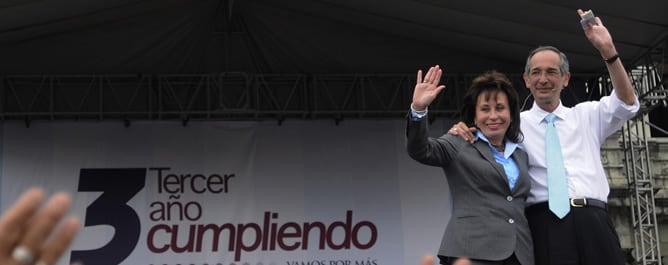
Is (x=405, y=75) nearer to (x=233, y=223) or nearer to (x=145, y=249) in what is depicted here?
(x=233, y=223)

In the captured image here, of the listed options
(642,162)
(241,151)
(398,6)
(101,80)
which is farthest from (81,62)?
(642,162)

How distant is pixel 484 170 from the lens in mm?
2475

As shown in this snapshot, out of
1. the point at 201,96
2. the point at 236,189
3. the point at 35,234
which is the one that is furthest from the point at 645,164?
the point at 35,234

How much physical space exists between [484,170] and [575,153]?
0.29 m

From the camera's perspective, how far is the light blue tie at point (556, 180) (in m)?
2.44

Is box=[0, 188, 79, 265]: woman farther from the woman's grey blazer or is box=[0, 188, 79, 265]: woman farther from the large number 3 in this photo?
the large number 3

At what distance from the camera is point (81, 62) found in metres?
8.20

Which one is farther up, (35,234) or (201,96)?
(201,96)

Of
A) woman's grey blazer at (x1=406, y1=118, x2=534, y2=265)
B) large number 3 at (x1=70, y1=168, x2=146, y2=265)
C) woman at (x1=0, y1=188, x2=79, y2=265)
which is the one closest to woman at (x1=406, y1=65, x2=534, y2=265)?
woman's grey blazer at (x1=406, y1=118, x2=534, y2=265)

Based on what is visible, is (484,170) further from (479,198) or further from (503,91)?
(503,91)

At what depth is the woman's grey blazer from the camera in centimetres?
239

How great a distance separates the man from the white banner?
5747mm

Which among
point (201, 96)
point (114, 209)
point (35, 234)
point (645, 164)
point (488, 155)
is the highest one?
point (201, 96)

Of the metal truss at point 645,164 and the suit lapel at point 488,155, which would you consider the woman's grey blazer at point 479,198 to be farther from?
the metal truss at point 645,164
